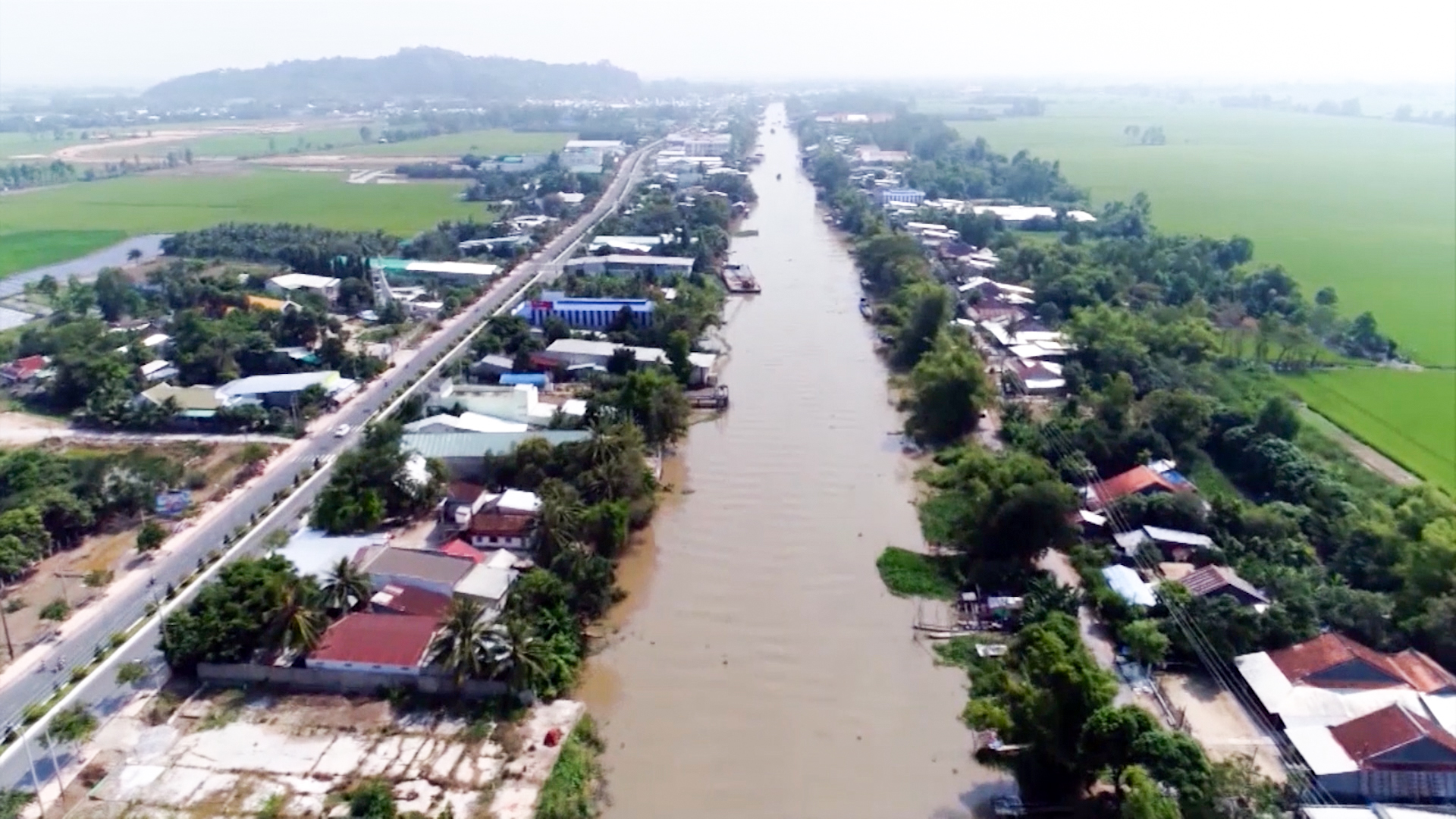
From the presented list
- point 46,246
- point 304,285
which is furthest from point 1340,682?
point 46,246

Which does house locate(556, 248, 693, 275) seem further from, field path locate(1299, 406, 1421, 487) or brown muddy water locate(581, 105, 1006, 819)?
field path locate(1299, 406, 1421, 487)

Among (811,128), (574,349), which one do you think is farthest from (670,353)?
(811,128)

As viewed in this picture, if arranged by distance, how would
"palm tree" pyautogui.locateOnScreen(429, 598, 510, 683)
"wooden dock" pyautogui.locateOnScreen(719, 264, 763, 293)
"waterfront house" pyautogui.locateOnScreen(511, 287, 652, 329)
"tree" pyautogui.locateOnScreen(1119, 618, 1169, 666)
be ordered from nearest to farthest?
"palm tree" pyautogui.locateOnScreen(429, 598, 510, 683)
"tree" pyautogui.locateOnScreen(1119, 618, 1169, 666)
"waterfront house" pyautogui.locateOnScreen(511, 287, 652, 329)
"wooden dock" pyautogui.locateOnScreen(719, 264, 763, 293)

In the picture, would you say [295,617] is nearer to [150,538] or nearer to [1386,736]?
[150,538]

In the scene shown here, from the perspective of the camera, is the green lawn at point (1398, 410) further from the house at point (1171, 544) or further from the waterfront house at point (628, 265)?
the waterfront house at point (628, 265)

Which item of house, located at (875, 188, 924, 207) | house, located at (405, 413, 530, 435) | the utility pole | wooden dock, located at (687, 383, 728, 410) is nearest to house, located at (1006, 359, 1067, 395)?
wooden dock, located at (687, 383, 728, 410)

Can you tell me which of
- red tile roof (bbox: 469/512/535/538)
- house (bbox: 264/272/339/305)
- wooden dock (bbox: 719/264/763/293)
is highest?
house (bbox: 264/272/339/305)
